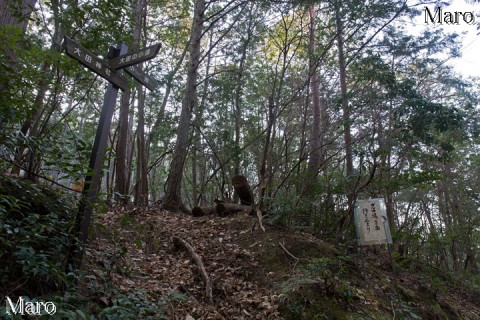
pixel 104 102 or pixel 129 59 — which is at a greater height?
pixel 129 59

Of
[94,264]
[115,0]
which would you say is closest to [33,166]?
[94,264]

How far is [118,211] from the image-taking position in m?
7.06

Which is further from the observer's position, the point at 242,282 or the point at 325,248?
the point at 325,248

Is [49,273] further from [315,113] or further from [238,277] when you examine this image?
[315,113]

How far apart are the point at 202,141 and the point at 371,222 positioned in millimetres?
9860

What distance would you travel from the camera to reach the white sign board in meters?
4.99

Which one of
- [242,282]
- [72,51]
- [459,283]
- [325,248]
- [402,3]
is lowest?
[459,283]

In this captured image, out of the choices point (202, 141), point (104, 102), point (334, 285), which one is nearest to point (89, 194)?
point (104, 102)

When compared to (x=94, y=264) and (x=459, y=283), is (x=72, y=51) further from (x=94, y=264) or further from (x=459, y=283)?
(x=459, y=283)

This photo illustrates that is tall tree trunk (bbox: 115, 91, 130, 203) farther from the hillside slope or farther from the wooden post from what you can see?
the wooden post

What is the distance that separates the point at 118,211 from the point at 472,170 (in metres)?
15.2

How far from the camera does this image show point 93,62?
3.56 metres

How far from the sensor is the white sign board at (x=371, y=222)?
4.99 meters

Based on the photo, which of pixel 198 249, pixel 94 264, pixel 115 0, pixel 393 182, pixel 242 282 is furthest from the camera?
pixel 393 182
